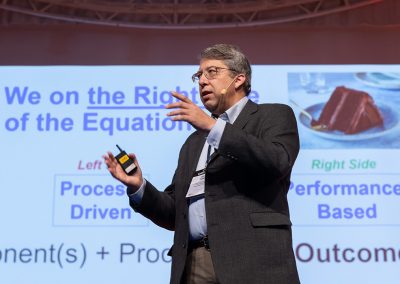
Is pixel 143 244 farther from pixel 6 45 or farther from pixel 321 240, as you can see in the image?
pixel 6 45

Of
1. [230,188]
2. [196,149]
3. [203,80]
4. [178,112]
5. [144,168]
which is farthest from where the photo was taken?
[144,168]

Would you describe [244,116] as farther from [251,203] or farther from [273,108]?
[251,203]

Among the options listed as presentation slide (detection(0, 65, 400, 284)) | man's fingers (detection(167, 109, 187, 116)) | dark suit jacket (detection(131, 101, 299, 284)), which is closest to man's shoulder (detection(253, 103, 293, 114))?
dark suit jacket (detection(131, 101, 299, 284))

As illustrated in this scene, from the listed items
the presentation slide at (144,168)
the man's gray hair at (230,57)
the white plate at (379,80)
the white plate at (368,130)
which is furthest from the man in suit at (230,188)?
the white plate at (379,80)

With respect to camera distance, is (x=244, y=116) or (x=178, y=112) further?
(x=244, y=116)

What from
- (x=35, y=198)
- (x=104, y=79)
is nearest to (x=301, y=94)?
(x=104, y=79)

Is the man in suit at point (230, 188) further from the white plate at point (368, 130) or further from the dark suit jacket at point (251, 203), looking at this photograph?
the white plate at point (368, 130)

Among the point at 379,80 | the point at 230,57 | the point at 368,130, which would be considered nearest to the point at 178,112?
the point at 230,57

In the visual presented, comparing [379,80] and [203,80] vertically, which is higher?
[379,80]

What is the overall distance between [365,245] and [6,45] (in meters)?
3.21

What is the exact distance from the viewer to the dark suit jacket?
5.02 feet

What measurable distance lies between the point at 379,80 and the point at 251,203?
113 inches

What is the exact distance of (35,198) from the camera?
12.8 feet

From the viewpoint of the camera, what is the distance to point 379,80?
4148 mm
